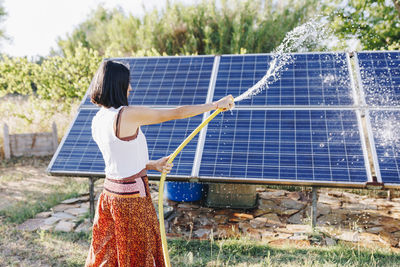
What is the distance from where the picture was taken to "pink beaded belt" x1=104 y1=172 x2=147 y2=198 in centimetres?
303

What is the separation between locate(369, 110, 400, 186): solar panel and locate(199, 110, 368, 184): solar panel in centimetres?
22

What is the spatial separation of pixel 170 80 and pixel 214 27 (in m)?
10.8

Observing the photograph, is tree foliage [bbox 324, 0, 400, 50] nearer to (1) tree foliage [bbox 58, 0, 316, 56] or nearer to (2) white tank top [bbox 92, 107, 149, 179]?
(1) tree foliage [bbox 58, 0, 316, 56]

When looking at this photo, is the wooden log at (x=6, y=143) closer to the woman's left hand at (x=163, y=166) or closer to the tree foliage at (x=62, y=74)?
the tree foliage at (x=62, y=74)

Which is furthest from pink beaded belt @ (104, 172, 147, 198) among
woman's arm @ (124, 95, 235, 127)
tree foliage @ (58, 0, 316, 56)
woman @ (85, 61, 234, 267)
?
tree foliage @ (58, 0, 316, 56)

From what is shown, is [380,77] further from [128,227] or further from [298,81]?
[128,227]

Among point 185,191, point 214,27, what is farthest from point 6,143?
point 214,27

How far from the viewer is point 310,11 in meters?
17.6

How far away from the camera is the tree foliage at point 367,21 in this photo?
11891mm

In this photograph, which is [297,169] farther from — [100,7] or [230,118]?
[100,7]

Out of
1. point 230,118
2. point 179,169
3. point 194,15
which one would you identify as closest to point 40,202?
point 179,169

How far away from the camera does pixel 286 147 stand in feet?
17.6

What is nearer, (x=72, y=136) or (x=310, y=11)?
(x=72, y=136)

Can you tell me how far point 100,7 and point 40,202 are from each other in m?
25.4
